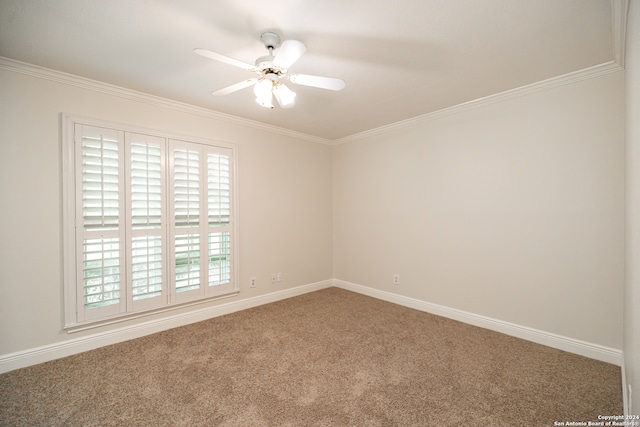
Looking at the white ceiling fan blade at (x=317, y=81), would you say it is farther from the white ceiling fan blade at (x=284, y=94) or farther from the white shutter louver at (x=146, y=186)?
the white shutter louver at (x=146, y=186)

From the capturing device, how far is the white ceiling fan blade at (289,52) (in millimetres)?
1595

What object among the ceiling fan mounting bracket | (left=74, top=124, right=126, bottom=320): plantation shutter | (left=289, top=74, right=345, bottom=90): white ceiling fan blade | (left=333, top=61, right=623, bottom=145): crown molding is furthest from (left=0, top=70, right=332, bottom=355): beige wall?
(left=333, top=61, right=623, bottom=145): crown molding

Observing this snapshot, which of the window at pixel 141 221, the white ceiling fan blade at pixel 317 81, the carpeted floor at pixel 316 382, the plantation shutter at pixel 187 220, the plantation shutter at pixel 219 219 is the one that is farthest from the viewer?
the plantation shutter at pixel 219 219

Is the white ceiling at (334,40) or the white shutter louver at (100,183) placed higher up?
the white ceiling at (334,40)

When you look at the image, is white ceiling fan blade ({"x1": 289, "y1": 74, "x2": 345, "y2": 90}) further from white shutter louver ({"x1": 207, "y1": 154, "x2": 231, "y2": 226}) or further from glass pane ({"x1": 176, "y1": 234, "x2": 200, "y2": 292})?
glass pane ({"x1": 176, "y1": 234, "x2": 200, "y2": 292})

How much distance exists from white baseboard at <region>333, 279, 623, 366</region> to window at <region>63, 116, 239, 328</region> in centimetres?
221

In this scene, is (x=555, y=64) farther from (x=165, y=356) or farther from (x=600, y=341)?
(x=165, y=356)

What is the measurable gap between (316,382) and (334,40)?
7.99 ft

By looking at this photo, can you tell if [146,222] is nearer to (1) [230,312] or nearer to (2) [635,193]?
(1) [230,312]

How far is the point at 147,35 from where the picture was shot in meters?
1.91

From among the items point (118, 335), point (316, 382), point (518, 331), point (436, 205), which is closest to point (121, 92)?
point (118, 335)

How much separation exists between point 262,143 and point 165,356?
2650 mm

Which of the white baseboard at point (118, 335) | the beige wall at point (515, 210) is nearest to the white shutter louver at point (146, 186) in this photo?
the white baseboard at point (118, 335)

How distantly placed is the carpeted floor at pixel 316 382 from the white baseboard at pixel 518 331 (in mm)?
99
